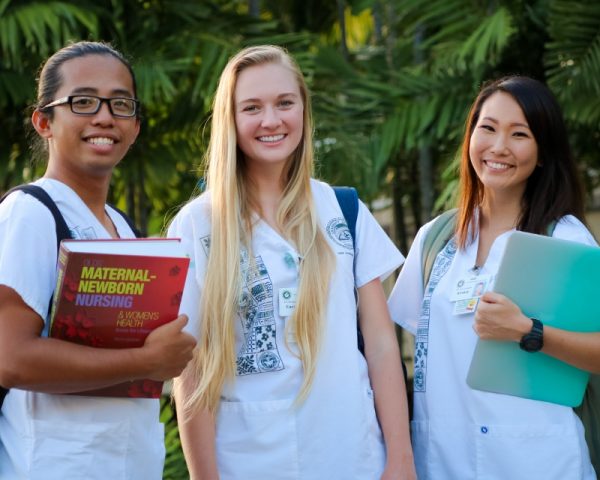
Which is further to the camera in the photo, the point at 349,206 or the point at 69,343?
the point at 349,206

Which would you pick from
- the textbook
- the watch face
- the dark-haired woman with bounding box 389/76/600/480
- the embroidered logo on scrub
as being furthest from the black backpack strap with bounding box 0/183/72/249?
the watch face

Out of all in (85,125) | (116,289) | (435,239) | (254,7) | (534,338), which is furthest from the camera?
(254,7)

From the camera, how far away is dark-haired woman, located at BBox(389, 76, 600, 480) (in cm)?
303

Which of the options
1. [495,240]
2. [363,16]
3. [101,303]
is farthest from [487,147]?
[363,16]

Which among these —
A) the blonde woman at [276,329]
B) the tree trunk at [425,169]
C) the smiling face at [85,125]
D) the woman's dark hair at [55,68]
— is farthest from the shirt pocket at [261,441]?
the tree trunk at [425,169]

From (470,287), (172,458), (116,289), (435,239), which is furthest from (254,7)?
(116,289)

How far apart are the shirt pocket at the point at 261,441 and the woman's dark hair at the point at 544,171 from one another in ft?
2.97

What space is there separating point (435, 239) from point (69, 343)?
142 cm

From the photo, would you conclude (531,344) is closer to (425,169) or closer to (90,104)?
(90,104)

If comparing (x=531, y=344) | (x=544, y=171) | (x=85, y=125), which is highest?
(x=85, y=125)

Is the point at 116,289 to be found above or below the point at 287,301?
above

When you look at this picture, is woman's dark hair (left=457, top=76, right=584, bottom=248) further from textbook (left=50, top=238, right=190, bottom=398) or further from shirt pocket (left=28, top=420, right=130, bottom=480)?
shirt pocket (left=28, top=420, right=130, bottom=480)

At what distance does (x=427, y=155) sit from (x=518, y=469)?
149 inches

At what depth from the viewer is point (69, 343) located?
8.14ft
